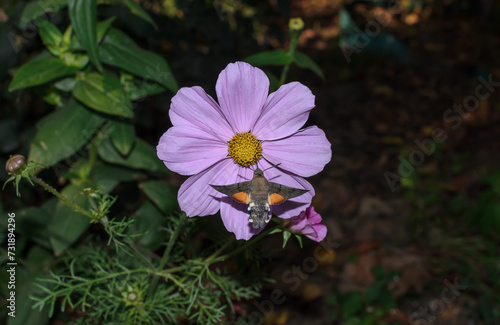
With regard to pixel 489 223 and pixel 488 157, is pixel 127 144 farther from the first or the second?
pixel 488 157

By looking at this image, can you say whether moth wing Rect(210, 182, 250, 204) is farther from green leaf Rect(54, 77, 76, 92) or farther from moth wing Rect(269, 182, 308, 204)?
green leaf Rect(54, 77, 76, 92)

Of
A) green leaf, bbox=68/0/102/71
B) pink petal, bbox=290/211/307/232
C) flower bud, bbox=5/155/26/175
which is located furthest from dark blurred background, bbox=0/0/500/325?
pink petal, bbox=290/211/307/232

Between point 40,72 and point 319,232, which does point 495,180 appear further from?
point 40,72

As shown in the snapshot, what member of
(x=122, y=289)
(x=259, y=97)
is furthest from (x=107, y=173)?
(x=259, y=97)

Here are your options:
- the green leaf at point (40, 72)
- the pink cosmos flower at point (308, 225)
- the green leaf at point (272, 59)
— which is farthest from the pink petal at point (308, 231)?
the green leaf at point (40, 72)

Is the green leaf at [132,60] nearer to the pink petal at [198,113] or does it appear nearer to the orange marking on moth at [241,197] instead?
the pink petal at [198,113]

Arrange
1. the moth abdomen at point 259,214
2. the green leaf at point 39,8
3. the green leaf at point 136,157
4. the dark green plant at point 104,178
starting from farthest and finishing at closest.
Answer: the green leaf at point 136,157 < the green leaf at point 39,8 < the dark green plant at point 104,178 < the moth abdomen at point 259,214
